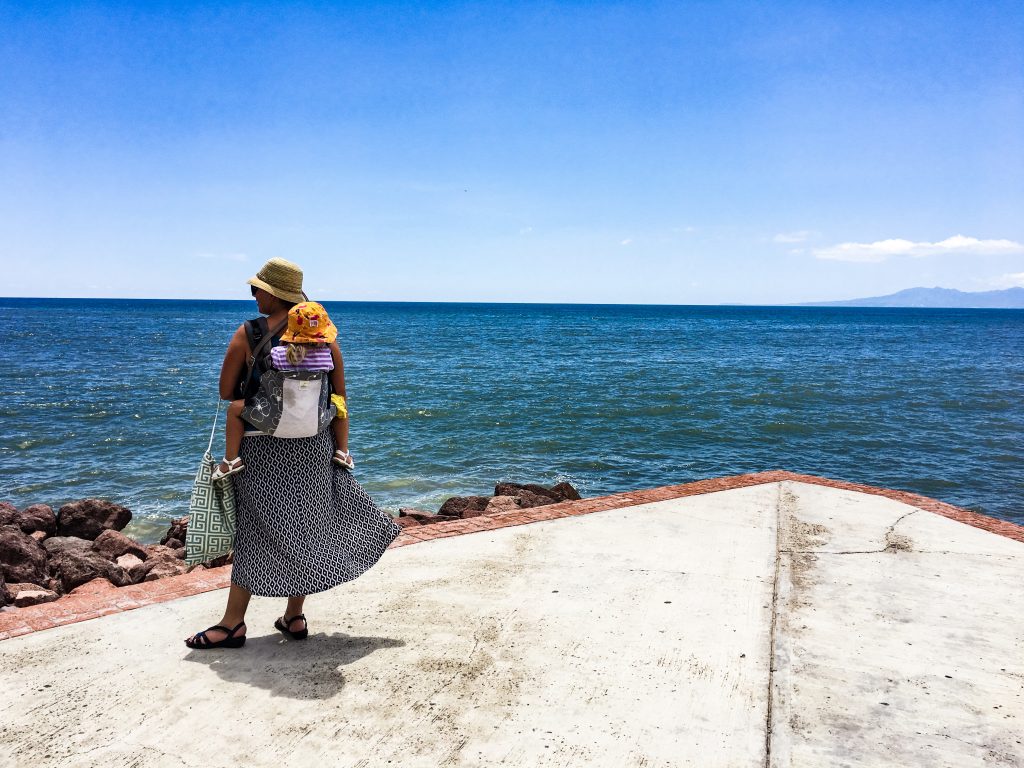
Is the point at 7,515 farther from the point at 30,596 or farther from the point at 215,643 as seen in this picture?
the point at 215,643

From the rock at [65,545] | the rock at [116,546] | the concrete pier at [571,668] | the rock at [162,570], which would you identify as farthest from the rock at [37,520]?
the concrete pier at [571,668]

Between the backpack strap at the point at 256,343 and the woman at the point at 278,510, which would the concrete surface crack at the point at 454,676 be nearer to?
the woman at the point at 278,510

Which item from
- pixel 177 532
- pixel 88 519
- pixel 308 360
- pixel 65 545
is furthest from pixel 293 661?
pixel 88 519

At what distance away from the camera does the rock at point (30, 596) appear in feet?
19.2

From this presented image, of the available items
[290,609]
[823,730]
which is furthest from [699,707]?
[290,609]

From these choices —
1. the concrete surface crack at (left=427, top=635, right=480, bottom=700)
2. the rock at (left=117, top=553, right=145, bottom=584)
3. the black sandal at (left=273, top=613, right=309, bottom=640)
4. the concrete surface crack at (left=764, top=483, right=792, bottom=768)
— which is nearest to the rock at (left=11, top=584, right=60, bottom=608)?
the rock at (left=117, top=553, right=145, bottom=584)

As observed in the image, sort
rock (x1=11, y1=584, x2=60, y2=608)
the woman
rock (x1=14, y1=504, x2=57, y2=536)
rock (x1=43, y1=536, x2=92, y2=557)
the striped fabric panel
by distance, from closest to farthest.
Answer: the striped fabric panel
the woman
rock (x1=11, y1=584, x2=60, y2=608)
rock (x1=43, y1=536, x2=92, y2=557)
rock (x1=14, y1=504, x2=57, y2=536)

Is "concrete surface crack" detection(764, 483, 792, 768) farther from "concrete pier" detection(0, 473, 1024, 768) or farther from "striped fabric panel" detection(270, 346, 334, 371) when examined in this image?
"striped fabric panel" detection(270, 346, 334, 371)

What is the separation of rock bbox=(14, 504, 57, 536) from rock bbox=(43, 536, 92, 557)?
0.94 meters

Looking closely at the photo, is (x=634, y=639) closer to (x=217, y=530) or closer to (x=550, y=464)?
(x=217, y=530)

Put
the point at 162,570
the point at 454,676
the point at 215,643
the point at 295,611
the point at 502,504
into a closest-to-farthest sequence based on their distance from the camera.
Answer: the point at 454,676, the point at 215,643, the point at 295,611, the point at 162,570, the point at 502,504

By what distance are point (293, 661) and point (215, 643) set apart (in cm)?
43

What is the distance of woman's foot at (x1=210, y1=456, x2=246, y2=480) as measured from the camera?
140 inches

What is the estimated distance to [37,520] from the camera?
30.1 feet
